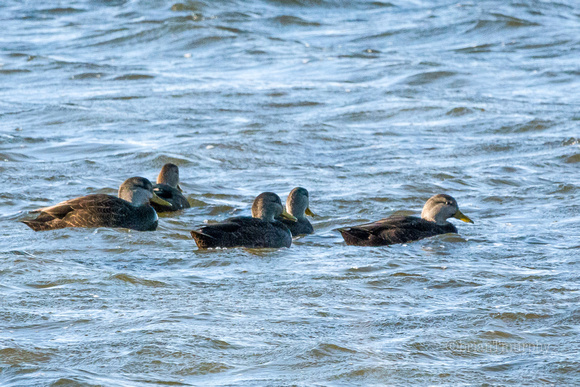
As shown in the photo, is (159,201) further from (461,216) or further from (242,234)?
(461,216)

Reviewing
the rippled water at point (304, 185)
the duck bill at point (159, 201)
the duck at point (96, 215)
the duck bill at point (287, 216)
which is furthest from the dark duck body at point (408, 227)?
the duck bill at point (159, 201)

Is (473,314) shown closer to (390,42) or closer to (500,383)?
(500,383)

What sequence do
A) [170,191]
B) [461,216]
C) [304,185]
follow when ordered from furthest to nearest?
[304,185]
[170,191]
[461,216]

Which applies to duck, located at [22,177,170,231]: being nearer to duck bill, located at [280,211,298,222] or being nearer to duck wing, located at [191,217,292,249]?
duck wing, located at [191,217,292,249]

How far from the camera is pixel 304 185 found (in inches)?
482

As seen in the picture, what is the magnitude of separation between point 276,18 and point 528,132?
598 inches

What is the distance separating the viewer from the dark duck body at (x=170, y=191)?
11.0 m

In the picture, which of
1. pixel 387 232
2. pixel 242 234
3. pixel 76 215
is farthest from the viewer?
pixel 76 215

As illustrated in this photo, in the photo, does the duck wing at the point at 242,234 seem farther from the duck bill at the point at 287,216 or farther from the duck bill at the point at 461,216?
the duck bill at the point at 461,216

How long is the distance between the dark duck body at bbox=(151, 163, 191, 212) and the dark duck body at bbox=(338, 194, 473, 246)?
230 cm

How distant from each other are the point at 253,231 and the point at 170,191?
2244mm

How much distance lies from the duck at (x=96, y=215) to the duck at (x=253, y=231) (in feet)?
3.60

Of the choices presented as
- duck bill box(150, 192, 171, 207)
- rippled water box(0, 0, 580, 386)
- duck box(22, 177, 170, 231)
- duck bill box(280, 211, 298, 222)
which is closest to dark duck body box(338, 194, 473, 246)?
rippled water box(0, 0, 580, 386)

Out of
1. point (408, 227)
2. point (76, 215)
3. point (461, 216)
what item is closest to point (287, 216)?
point (408, 227)
